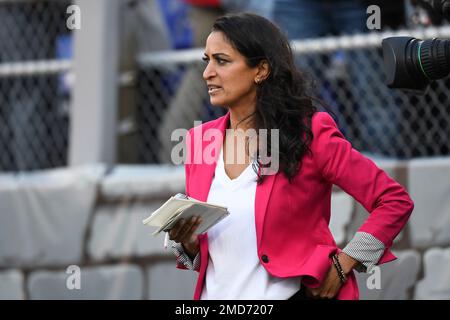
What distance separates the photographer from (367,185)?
11.9 ft

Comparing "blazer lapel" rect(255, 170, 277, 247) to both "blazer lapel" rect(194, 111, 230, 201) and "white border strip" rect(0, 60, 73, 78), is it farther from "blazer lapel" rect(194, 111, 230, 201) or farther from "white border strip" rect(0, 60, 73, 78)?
"white border strip" rect(0, 60, 73, 78)

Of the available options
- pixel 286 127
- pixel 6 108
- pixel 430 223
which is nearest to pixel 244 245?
pixel 286 127

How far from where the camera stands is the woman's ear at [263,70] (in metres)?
3.83

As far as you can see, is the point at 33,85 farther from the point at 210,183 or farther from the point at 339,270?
the point at 339,270

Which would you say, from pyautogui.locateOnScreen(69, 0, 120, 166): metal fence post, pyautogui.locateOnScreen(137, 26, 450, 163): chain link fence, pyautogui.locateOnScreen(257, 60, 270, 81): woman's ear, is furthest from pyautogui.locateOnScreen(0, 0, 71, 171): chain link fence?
pyautogui.locateOnScreen(257, 60, 270, 81): woman's ear

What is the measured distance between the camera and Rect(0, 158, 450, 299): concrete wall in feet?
17.5

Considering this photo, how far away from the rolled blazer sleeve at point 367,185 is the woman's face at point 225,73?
0.39 metres

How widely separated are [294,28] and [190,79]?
32.6 inches

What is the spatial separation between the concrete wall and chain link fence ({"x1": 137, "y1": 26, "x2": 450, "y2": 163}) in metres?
0.37

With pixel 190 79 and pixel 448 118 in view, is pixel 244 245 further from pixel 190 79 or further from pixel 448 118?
pixel 190 79

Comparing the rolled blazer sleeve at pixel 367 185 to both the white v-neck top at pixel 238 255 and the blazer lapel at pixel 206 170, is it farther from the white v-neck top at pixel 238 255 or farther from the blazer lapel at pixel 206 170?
the blazer lapel at pixel 206 170

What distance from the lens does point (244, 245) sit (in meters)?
3.65

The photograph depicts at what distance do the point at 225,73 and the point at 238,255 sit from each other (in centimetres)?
70

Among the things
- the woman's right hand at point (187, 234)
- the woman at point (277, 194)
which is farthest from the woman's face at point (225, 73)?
the woman's right hand at point (187, 234)
